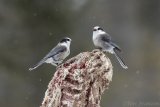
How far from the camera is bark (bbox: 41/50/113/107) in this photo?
16.5ft

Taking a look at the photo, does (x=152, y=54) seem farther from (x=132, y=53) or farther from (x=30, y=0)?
(x=30, y=0)

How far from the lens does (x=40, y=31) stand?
17.6 meters

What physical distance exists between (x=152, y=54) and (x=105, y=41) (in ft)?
35.8

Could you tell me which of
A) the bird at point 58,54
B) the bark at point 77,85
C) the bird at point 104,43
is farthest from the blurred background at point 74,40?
the bark at point 77,85

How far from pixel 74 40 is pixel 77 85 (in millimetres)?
11574

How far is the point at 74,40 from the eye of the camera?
16.6m

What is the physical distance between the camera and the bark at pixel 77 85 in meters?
5.04

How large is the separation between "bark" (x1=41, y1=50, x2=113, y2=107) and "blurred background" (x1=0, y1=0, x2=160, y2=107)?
9.84 m

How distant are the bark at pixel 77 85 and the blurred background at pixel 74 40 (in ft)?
32.3

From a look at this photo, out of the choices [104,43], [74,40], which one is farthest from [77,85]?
[74,40]

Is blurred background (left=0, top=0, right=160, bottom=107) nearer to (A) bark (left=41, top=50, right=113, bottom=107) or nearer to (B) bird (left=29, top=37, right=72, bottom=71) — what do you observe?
(B) bird (left=29, top=37, right=72, bottom=71)

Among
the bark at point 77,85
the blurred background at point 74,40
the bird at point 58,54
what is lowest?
the bark at point 77,85

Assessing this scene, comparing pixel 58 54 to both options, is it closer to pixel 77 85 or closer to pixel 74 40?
pixel 77 85

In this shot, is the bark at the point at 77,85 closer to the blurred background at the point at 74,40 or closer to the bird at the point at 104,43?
the bird at the point at 104,43
